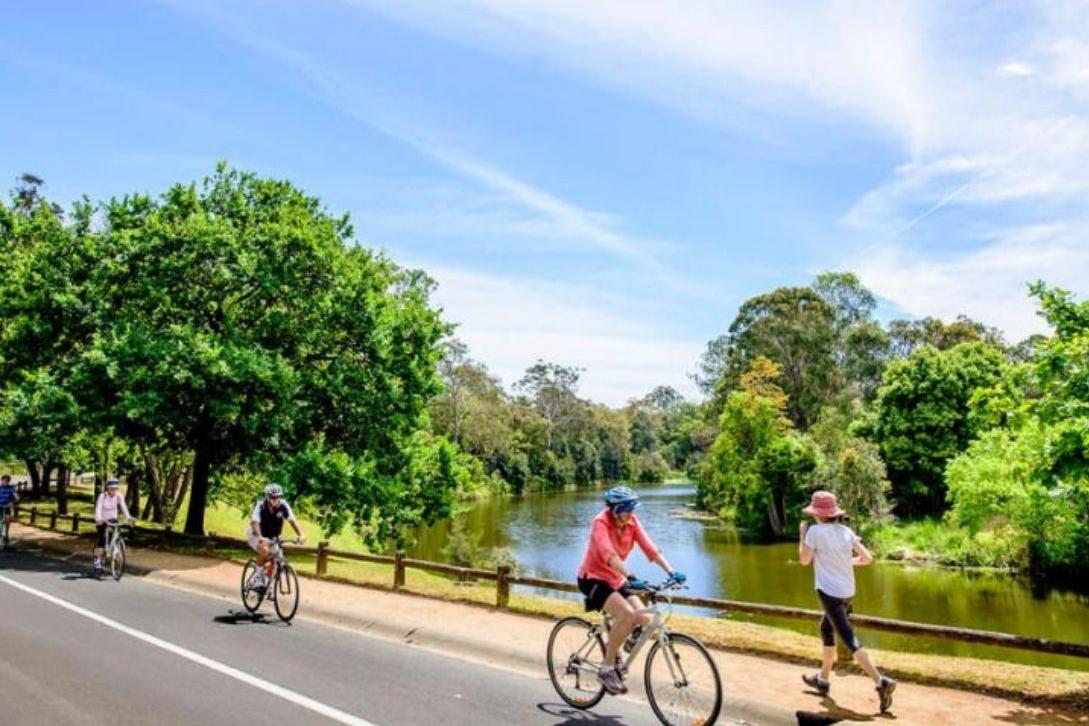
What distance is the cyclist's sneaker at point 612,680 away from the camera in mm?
6777

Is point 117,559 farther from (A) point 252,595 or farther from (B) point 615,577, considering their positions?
(B) point 615,577

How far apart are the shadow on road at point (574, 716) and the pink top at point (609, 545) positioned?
3.93 feet

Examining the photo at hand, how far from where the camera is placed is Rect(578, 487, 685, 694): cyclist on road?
6.73m

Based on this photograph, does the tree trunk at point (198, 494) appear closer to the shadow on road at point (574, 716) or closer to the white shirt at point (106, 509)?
the white shirt at point (106, 509)

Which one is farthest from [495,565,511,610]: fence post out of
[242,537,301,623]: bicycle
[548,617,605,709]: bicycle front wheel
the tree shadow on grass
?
the tree shadow on grass

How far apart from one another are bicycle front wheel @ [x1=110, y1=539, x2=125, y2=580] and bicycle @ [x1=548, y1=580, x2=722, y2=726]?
11.6 m

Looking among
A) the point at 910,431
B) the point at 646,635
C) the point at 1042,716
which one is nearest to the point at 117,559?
the point at 646,635

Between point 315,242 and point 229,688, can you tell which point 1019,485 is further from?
point 229,688

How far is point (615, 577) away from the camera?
6828 mm

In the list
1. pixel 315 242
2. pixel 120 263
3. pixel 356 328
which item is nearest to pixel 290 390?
pixel 356 328

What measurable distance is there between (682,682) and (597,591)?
107 cm

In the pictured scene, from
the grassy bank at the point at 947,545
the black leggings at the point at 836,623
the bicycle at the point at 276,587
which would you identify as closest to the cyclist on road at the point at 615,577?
the black leggings at the point at 836,623

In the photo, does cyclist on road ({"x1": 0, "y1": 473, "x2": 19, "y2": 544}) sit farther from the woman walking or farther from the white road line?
the woman walking

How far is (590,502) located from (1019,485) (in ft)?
158
